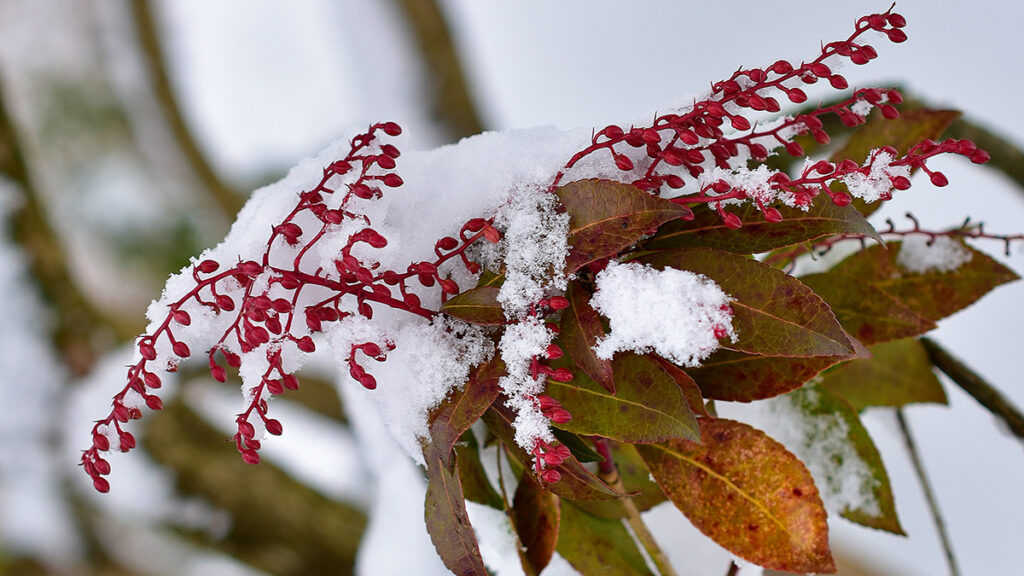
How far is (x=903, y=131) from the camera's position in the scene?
394 millimetres

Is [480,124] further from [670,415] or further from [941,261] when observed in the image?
[670,415]

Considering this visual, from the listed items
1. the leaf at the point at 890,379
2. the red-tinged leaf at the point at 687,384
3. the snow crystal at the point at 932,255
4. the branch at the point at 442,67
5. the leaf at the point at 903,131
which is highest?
the branch at the point at 442,67

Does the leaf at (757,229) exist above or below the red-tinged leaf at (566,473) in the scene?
above

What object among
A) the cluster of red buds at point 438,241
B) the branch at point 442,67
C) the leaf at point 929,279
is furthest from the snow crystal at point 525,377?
the branch at point 442,67

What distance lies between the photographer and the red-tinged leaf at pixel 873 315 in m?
0.37

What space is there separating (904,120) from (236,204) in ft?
5.40

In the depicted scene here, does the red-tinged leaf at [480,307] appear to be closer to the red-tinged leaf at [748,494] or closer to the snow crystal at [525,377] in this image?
the snow crystal at [525,377]

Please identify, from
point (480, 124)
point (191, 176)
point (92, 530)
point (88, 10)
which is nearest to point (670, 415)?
point (92, 530)

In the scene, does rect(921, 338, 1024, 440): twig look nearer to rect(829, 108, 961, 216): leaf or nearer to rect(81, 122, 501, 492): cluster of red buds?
rect(829, 108, 961, 216): leaf

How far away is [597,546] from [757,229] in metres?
0.18

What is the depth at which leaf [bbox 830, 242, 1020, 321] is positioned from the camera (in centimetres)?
40

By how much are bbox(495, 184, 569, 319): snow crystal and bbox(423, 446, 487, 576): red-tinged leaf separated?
7cm

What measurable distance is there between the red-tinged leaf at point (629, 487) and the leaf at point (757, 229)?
0.41 ft

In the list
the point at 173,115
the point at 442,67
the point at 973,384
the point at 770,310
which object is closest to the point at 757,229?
the point at 770,310
